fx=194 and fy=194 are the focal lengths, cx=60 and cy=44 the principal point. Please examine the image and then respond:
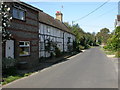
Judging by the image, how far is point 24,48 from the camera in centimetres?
1606

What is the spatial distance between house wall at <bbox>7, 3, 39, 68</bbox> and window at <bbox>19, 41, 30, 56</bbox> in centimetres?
29

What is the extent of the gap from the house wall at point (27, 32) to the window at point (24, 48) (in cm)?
29

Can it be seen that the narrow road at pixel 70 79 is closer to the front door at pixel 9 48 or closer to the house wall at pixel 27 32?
the front door at pixel 9 48

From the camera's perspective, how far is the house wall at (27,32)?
564 inches

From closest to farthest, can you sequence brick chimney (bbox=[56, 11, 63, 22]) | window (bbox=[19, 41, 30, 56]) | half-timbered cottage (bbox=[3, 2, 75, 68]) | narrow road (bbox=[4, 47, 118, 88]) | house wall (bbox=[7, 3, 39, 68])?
1. narrow road (bbox=[4, 47, 118, 88])
2. half-timbered cottage (bbox=[3, 2, 75, 68])
3. house wall (bbox=[7, 3, 39, 68])
4. window (bbox=[19, 41, 30, 56])
5. brick chimney (bbox=[56, 11, 63, 22])

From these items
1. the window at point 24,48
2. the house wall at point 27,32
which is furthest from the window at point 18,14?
the window at point 24,48

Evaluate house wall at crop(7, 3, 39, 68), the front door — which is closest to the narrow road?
the front door

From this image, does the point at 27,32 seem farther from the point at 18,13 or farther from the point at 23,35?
the point at 18,13

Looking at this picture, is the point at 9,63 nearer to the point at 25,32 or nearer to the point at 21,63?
the point at 21,63

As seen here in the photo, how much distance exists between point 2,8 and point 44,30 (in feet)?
42.2

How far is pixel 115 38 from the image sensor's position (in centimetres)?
3538

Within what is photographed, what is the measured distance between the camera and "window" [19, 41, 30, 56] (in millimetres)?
15462

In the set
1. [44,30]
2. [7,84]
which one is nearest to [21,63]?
[7,84]

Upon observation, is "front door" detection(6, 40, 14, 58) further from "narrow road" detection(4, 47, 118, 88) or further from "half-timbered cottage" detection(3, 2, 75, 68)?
"narrow road" detection(4, 47, 118, 88)
